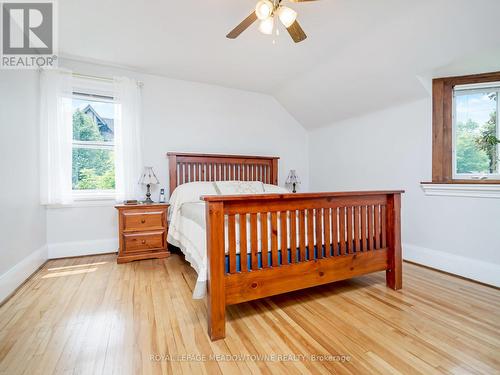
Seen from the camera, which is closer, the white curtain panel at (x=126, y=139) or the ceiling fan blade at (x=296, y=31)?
the ceiling fan blade at (x=296, y=31)

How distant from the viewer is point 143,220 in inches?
117

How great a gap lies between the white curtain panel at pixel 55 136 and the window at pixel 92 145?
8.9 inches

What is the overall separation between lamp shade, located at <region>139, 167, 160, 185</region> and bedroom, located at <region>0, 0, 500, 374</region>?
0.12 meters

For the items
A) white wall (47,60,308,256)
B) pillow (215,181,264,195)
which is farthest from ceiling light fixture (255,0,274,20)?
white wall (47,60,308,256)

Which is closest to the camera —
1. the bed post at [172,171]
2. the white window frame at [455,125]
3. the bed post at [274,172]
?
the white window frame at [455,125]

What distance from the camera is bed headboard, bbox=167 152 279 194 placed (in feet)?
11.3

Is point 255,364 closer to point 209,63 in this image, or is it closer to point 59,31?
point 209,63

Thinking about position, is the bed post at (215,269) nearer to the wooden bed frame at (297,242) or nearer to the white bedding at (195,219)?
the wooden bed frame at (297,242)

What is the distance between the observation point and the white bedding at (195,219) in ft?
5.64

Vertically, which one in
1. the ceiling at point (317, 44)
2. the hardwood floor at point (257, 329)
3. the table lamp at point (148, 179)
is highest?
the ceiling at point (317, 44)

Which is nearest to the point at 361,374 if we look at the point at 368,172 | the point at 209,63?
the point at 368,172

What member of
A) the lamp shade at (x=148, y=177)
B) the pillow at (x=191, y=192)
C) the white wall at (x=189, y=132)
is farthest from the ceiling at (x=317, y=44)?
the pillow at (x=191, y=192)

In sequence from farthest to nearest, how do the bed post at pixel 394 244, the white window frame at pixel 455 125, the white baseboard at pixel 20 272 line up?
the white window frame at pixel 455 125
the bed post at pixel 394 244
the white baseboard at pixel 20 272

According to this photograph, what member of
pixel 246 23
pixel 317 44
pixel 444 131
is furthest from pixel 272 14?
pixel 444 131
